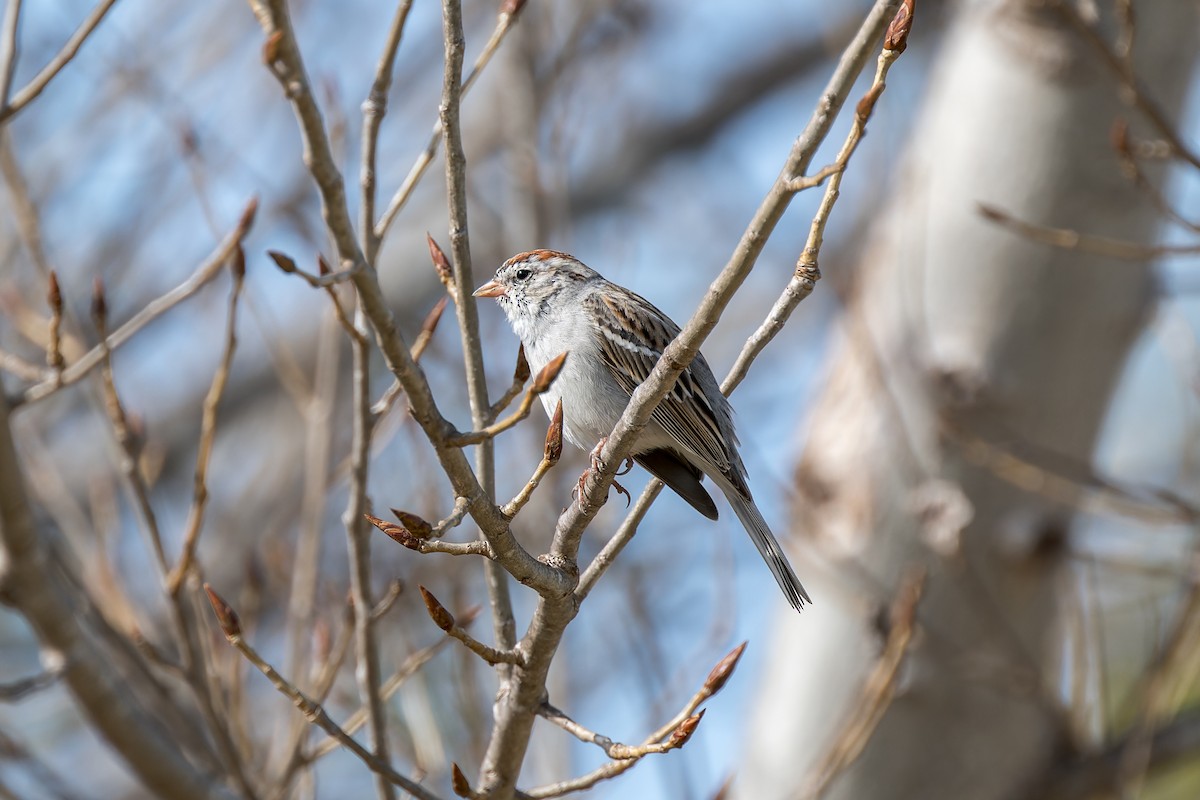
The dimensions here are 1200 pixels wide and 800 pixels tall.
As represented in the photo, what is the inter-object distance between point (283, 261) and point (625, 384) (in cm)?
179

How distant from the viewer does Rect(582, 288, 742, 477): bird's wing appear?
3.61 m

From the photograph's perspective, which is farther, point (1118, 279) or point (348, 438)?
point (348, 438)

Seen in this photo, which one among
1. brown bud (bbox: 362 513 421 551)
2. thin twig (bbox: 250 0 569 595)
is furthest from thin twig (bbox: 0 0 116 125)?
brown bud (bbox: 362 513 421 551)

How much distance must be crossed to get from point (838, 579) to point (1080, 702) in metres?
0.91

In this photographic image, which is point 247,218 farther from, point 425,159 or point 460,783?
point 460,783

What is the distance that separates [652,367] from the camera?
146 inches

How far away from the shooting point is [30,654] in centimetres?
818

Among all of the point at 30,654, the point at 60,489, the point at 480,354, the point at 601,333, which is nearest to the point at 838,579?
the point at 601,333

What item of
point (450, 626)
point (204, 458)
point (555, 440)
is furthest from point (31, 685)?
point (555, 440)

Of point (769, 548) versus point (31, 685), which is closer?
point (31, 685)

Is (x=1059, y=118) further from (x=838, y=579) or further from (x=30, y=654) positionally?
(x=30, y=654)

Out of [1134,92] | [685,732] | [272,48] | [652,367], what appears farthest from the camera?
[652,367]

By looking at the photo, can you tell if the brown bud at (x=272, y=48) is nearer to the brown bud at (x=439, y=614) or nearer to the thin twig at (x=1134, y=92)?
the brown bud at (x=439, y=614)

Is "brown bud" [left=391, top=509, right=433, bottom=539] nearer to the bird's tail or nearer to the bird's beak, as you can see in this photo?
the bird's tail
